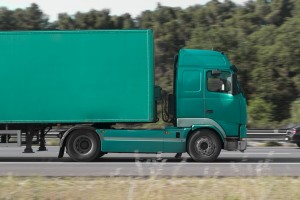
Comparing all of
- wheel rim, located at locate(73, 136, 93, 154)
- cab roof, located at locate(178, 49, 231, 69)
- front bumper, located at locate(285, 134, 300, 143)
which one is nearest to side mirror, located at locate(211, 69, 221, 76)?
cab roof, located at locate(178, 49, 231, 69)

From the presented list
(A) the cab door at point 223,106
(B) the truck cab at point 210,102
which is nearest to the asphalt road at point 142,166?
(B) the truck cab at point 210,102

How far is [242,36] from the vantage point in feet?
166

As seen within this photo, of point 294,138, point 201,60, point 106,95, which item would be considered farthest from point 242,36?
point 106,95

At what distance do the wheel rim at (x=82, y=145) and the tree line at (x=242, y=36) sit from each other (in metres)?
18.0

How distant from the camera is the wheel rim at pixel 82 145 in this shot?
16.2m

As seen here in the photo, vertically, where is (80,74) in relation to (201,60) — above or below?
below

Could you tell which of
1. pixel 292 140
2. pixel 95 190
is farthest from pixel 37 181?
pixel 292 140

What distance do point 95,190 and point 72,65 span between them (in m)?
7.24

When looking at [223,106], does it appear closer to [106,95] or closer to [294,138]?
[106,95]

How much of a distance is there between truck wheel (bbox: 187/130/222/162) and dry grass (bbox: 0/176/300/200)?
5.16 meters

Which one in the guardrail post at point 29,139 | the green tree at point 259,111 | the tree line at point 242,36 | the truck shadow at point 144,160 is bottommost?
the truck shadow at point 144,160

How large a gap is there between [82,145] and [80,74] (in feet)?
6.16

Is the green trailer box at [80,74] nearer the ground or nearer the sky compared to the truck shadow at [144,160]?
nearer the sky

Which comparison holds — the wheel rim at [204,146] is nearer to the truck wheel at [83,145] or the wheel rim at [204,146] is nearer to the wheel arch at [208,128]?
the wheel arch at [208,128]
